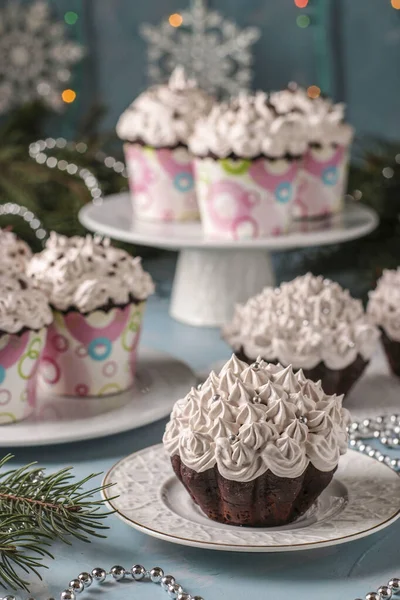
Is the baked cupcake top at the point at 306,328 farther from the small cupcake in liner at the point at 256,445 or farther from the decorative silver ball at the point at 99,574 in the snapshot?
the decorative silver ball at the point at 99,574

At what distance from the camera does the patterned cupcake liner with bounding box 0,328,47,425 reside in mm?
1512

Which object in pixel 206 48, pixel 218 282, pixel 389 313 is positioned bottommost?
pixel 218 282

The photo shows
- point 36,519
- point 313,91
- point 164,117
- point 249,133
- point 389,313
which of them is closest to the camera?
point 36,519

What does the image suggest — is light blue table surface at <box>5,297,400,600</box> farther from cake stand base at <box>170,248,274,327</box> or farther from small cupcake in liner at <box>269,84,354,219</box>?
small cupcake in liner at <box>269,84,354,219</box>

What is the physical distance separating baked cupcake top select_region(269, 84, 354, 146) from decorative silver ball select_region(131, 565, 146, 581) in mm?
1212

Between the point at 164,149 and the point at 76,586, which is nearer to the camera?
the point at 76,586

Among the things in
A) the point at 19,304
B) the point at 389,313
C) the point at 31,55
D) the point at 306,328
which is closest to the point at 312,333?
the point at 306,328

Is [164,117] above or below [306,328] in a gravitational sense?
above

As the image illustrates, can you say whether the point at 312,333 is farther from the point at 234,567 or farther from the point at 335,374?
the point at 234,567

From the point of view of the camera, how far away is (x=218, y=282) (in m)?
A: 2.17

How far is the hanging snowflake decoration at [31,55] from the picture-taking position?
2.92m

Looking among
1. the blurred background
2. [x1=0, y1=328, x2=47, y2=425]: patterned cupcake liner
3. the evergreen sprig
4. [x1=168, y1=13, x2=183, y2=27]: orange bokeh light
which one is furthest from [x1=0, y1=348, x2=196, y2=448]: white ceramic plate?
[x1=168, y1=13, x2=183, y2=27]: orange bokeh light

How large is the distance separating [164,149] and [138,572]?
3.86 feet

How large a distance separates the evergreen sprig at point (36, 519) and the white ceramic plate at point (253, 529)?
0.04 meters
